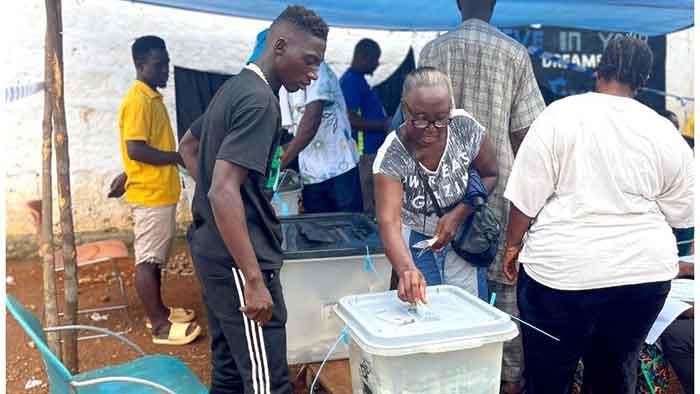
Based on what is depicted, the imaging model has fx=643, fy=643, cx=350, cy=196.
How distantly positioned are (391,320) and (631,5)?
4.24 metres

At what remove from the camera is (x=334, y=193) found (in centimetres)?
457

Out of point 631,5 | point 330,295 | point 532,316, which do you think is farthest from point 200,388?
point 631,5

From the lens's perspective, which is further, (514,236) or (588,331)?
(514,236)

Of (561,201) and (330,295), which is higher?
(561,201)

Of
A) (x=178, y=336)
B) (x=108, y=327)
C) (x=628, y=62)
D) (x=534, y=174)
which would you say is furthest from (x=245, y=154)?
(x=108, y=327)

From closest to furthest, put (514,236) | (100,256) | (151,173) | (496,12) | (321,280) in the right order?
(514,236) → (321,280) → (151,173) → (100,256) → (496,12)

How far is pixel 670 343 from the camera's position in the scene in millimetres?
2617

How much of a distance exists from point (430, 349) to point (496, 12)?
4.62m

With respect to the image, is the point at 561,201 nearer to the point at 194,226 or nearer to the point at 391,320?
the point at 391,320

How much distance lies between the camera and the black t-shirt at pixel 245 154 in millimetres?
1912

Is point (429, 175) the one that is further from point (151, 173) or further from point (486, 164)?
point (151, 173)

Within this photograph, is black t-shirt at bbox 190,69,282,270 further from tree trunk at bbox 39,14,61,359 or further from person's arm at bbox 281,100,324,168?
person's arm at bbox 281,100,324,168

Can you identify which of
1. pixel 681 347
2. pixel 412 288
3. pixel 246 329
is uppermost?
pixel 412 288

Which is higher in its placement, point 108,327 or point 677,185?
point 677,185
